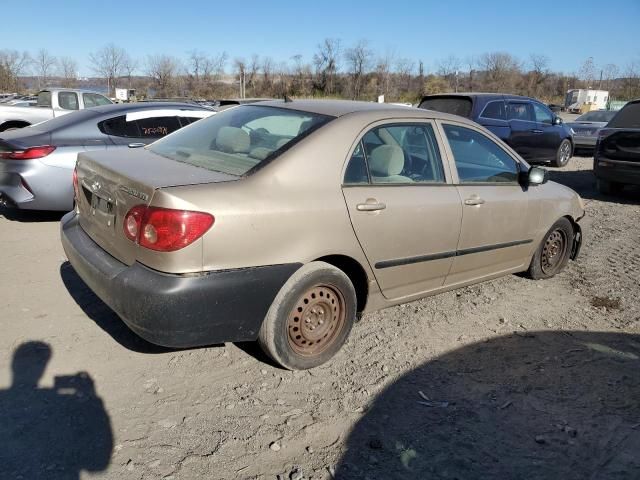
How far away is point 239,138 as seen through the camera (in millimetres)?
3533

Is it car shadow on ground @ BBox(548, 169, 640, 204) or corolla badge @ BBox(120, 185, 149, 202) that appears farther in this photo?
car shadow on ground @ BBox(548, 169, 640, 204)

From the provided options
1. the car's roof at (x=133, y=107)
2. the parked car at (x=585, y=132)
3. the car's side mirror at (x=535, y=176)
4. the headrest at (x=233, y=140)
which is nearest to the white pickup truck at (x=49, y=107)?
the car's roof at (x=133, y=107)

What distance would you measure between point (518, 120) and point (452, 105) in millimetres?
2017

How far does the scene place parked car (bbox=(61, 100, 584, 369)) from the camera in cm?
275

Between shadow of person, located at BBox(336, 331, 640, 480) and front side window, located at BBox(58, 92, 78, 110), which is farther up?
front side window, located at BBox(58, 92, 78, 110)

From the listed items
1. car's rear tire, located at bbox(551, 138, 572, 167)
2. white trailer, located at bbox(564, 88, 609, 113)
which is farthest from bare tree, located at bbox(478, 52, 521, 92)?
car's rear tire, located at bbox(551, 138, 572, 167)

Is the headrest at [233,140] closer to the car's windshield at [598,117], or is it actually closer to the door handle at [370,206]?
the door handle at [370,206]

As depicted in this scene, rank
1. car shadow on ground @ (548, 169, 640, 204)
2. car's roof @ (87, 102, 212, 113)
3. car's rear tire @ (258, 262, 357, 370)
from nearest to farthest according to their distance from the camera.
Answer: car's rear tire @ (258, 262, 357, 370) < car's roof @ (87, 102, 212, 113) < car shadow on ground @ (548, 169, 640, 204)

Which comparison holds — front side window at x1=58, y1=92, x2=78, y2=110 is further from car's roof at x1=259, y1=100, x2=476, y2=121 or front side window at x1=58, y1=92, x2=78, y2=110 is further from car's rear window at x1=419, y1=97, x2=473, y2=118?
car's roof at x1=259, y1=100, x2=476, y2=121

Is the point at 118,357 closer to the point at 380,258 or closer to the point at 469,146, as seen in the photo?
the point at 380,258

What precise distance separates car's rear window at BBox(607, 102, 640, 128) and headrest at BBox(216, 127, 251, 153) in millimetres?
7660

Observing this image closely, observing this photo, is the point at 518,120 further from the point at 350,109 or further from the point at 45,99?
the point at 45,99

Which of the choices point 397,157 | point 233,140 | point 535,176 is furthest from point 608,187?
point 233,140

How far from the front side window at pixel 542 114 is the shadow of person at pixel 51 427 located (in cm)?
1148
